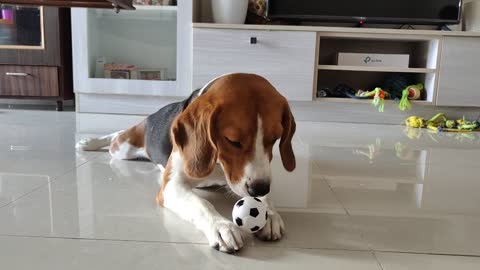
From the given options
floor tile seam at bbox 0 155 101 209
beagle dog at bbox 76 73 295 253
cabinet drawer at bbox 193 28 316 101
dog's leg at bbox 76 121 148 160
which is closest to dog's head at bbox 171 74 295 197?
beagle dog at bbox 76 73 295 253

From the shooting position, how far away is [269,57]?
328 centimetres

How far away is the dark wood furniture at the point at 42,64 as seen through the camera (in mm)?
3383

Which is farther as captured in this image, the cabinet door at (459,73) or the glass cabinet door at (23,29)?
the glass cabinet door at (23,29)

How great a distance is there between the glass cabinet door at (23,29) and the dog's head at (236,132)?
2748mm

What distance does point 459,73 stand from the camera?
10.7 feet

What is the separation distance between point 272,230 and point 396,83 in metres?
2.74

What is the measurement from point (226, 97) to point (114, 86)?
249cm

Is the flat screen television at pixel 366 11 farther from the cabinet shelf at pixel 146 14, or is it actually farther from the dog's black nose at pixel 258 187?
the dog's black nose at pixel 258 187

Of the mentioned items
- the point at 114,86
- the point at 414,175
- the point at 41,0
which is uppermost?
the point at 41,0

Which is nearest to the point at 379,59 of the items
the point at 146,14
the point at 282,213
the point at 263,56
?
the point at 263,56

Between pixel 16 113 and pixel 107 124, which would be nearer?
pixel 107 124

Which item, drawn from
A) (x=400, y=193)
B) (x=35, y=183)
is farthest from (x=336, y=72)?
(x=35, y=183)

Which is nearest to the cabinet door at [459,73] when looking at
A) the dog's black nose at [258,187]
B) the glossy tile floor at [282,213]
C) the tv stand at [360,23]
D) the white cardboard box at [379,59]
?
the white cardboard box at [379,59]

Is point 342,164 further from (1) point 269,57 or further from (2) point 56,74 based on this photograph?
(2) point 56,74
